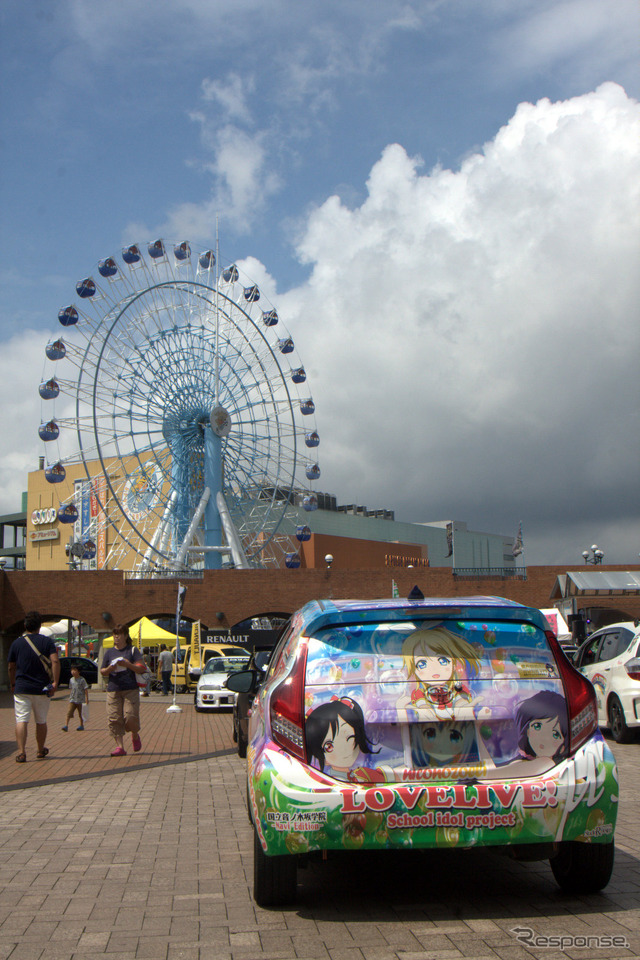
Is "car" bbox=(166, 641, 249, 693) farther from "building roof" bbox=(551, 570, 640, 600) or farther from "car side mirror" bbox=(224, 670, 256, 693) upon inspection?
"car side mirror" bbox=(224, 670, 256, 693)

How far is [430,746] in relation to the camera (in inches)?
169

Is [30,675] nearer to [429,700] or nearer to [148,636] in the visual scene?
[429,700]

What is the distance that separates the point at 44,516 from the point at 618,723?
73363 millimetres

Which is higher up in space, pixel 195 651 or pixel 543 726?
pixel 543 726

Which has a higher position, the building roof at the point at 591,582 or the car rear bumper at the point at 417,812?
the building roof at the point at 591,582

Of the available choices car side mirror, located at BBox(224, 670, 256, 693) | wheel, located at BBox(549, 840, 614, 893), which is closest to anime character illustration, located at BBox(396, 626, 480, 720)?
wheel, located at BBox(549, 840, 614, 893)

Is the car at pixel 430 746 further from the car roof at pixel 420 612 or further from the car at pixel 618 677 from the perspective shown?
the car at pixel 618 677

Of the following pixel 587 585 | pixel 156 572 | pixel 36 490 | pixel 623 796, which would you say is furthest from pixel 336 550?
pixel 623 796

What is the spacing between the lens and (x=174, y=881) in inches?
208

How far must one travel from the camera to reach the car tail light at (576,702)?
441 centimetres

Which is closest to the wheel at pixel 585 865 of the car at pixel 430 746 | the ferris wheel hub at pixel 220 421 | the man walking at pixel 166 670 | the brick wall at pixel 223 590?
the car at pixel 430 746

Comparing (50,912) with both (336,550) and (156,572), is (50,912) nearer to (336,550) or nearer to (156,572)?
(156,572)

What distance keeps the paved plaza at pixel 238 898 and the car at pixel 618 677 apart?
3587 millimetres

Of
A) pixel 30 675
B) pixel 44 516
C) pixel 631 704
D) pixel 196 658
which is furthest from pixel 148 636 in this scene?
pixel 44 516
